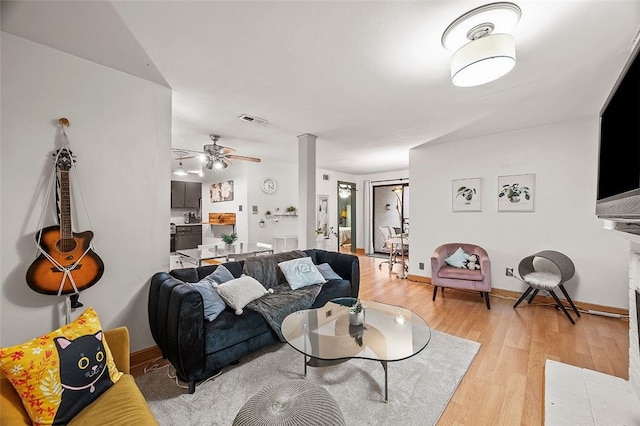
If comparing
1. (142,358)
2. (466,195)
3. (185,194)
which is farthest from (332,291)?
(185,194)

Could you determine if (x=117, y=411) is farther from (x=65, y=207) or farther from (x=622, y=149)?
(x=622, y=149)

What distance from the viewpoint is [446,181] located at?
14.6ft

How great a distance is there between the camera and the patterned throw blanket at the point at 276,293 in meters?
2.24

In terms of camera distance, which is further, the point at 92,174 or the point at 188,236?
the point at 188,236

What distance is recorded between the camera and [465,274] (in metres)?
3.53

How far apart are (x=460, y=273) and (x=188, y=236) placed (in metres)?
6.89

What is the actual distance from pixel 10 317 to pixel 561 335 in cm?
476

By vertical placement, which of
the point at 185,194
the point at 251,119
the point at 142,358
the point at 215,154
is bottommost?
the point at 142,358

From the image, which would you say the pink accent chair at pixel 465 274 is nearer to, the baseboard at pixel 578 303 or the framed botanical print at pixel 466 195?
the baseboard at pixel 578 303

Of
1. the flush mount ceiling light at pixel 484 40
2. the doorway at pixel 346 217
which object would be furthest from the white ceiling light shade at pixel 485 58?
the doorway at pixel 346 217

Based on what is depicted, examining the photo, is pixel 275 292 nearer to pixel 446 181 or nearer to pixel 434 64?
pixel 434 64

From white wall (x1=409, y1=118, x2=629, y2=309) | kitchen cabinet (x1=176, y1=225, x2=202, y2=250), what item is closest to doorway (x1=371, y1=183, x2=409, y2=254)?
white wall (x1=409, y1=118, x2=629, y2=309)

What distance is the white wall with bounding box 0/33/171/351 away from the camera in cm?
174

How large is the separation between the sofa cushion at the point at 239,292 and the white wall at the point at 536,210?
340 cm
